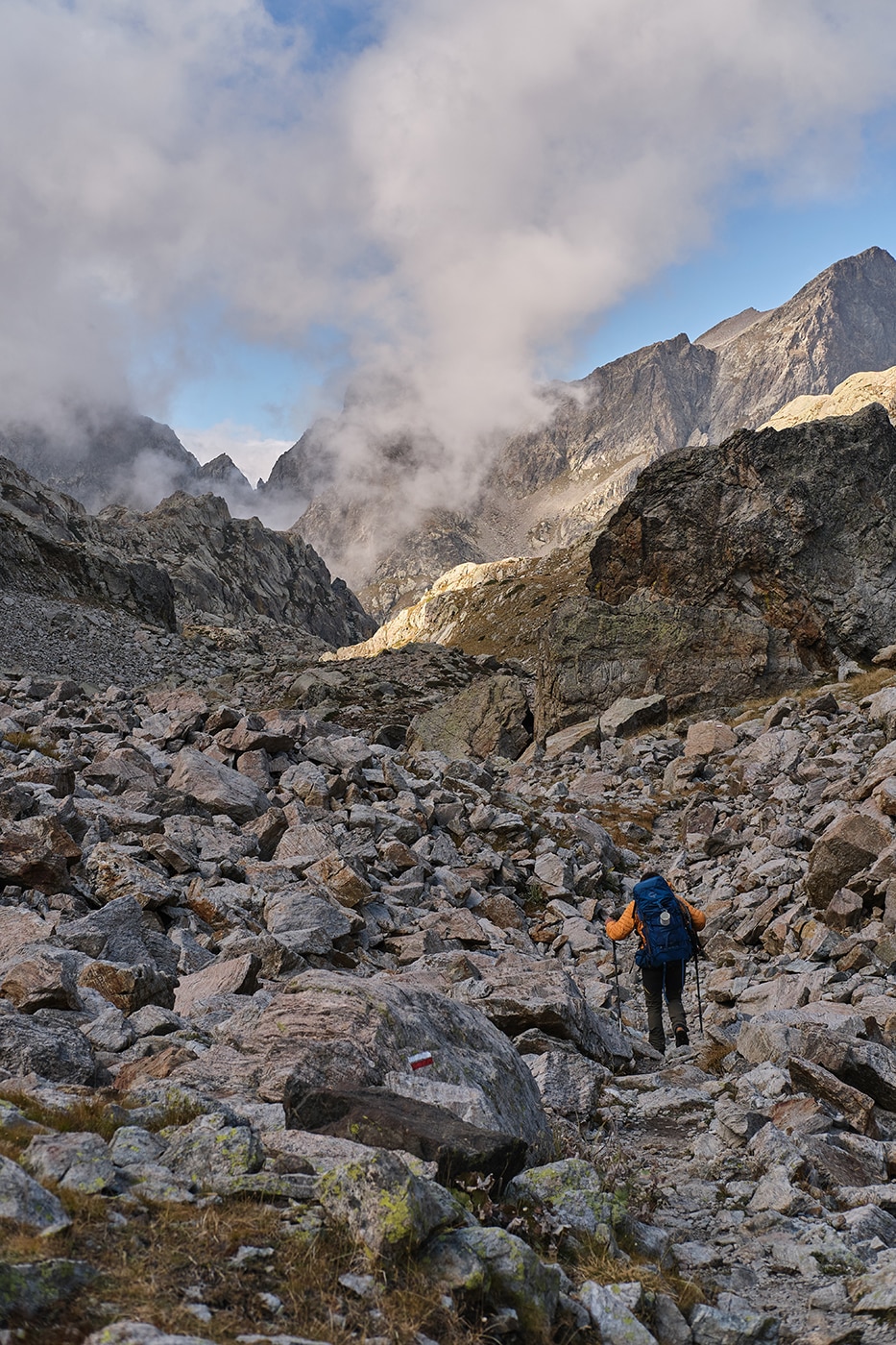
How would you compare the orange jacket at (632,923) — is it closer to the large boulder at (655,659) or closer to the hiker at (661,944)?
the hiker at (661,944)

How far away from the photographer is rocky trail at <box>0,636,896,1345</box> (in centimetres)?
409

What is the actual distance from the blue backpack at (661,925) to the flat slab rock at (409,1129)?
6669 mm

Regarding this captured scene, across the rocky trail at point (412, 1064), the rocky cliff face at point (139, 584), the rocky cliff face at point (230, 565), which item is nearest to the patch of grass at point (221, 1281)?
the rocky trail at point (412, 1064)

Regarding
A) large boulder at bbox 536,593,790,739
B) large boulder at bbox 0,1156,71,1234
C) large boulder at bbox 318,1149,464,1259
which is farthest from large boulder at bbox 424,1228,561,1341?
large boulder at bbox 536,593,790,739

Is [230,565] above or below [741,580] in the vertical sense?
above

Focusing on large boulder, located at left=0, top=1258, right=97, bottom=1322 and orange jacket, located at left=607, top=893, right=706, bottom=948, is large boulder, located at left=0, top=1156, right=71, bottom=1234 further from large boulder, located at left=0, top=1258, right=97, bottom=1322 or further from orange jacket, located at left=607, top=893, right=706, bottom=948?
orange jacket, located at left=607, top=893, right=706, bottom=948

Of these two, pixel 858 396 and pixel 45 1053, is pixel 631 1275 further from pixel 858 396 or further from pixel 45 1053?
pixel 858 396

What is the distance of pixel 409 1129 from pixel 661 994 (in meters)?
7.27

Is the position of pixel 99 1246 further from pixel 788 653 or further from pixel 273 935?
pixel 788 653

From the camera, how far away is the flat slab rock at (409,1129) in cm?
515

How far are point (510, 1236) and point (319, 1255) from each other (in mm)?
991

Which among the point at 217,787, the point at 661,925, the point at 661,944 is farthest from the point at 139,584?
the point at 661,944

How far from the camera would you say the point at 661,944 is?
38.9ft

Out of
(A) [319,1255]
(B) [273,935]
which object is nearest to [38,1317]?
(A) [319,1255]
